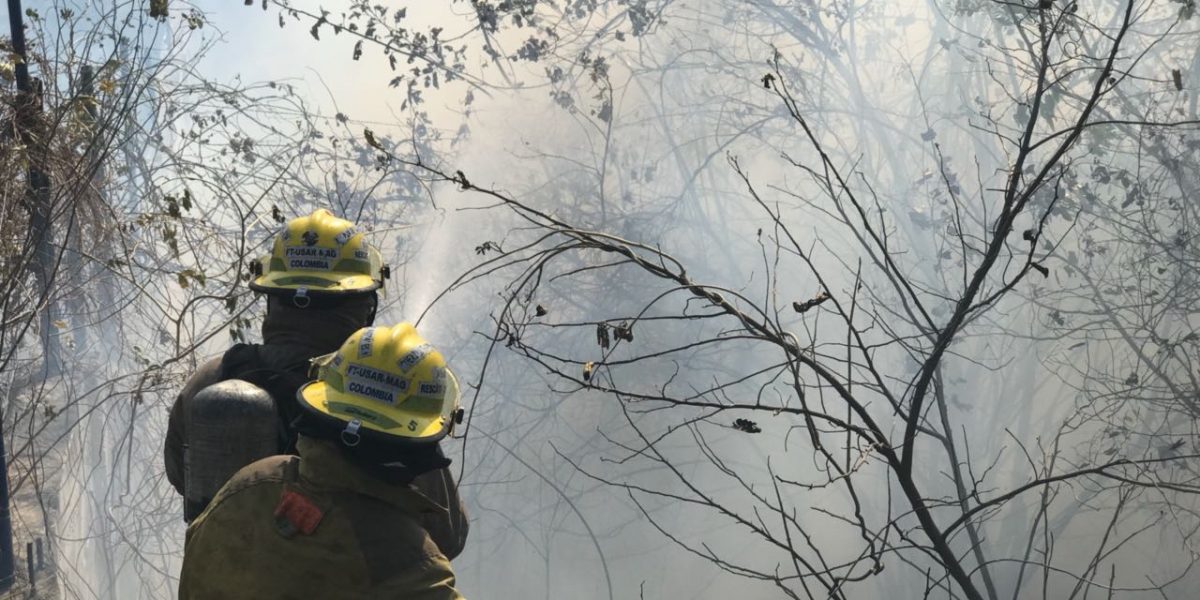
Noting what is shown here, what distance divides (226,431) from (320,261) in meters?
0.63

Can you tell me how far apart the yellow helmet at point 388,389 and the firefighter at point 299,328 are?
40 centimetres

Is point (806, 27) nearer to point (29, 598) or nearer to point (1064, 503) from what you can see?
point (1064, 503)

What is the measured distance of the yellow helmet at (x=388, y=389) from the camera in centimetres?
165

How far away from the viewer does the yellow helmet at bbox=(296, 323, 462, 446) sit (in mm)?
1651

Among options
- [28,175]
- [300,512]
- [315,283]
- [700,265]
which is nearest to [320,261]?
[315,283]

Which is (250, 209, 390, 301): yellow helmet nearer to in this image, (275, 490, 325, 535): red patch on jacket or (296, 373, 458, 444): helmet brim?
(296, 373, 458, 444): helmet brim

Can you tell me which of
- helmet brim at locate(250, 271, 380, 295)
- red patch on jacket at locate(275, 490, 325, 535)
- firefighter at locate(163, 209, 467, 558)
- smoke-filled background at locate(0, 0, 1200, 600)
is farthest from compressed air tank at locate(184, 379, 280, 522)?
smoke-filled background at locate(0, 0, 1200, 600)

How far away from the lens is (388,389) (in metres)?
1.72

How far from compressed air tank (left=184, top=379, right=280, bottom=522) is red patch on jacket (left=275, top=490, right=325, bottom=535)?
615 millimetres

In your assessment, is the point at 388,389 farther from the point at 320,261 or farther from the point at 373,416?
the point at 320,261

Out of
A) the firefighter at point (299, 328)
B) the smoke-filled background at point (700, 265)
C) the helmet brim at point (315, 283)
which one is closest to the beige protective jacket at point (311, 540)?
the firefighter at point (299, 328)

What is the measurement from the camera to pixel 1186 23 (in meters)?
6.34

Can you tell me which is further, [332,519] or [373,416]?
[373,416]

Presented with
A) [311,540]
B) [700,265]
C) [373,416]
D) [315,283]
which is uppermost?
[700,265]
